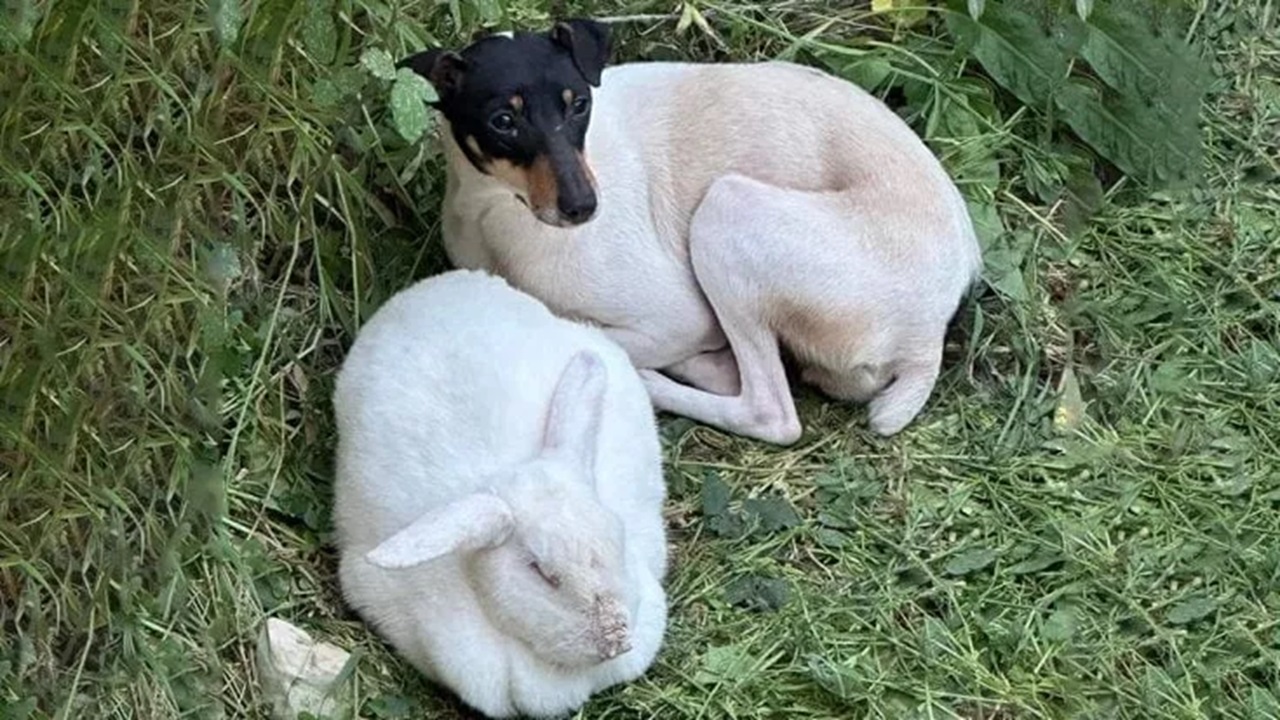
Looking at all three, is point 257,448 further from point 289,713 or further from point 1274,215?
point 1274,215

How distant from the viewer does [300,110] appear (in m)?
5.16

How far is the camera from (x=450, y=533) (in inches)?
166

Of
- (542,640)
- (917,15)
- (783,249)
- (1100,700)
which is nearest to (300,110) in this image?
(783,249)

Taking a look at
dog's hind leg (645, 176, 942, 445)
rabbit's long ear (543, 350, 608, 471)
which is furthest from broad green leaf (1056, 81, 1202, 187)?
rabbit's long ear (543, 350, 608, 471)

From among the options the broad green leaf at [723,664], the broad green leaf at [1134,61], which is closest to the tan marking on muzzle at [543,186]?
the broad green leaf at [723,664]

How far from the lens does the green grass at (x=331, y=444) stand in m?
4.56

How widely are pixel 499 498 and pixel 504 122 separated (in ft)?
3.43

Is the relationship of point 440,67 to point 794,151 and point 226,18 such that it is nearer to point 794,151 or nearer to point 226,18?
point 226,18

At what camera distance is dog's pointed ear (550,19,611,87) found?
16.6ft

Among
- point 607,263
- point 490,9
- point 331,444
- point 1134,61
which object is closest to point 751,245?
point 607,263

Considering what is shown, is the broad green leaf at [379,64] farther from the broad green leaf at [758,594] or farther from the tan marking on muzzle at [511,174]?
the broad green leaf at [758,594]

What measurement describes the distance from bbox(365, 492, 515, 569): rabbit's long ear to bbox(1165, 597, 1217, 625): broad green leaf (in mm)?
1622

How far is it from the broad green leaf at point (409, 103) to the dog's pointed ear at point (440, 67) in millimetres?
262

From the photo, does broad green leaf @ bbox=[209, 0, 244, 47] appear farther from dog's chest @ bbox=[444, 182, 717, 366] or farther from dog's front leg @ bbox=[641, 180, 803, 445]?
dog's front leg @ bbox=[641, 180, 803, 445]
